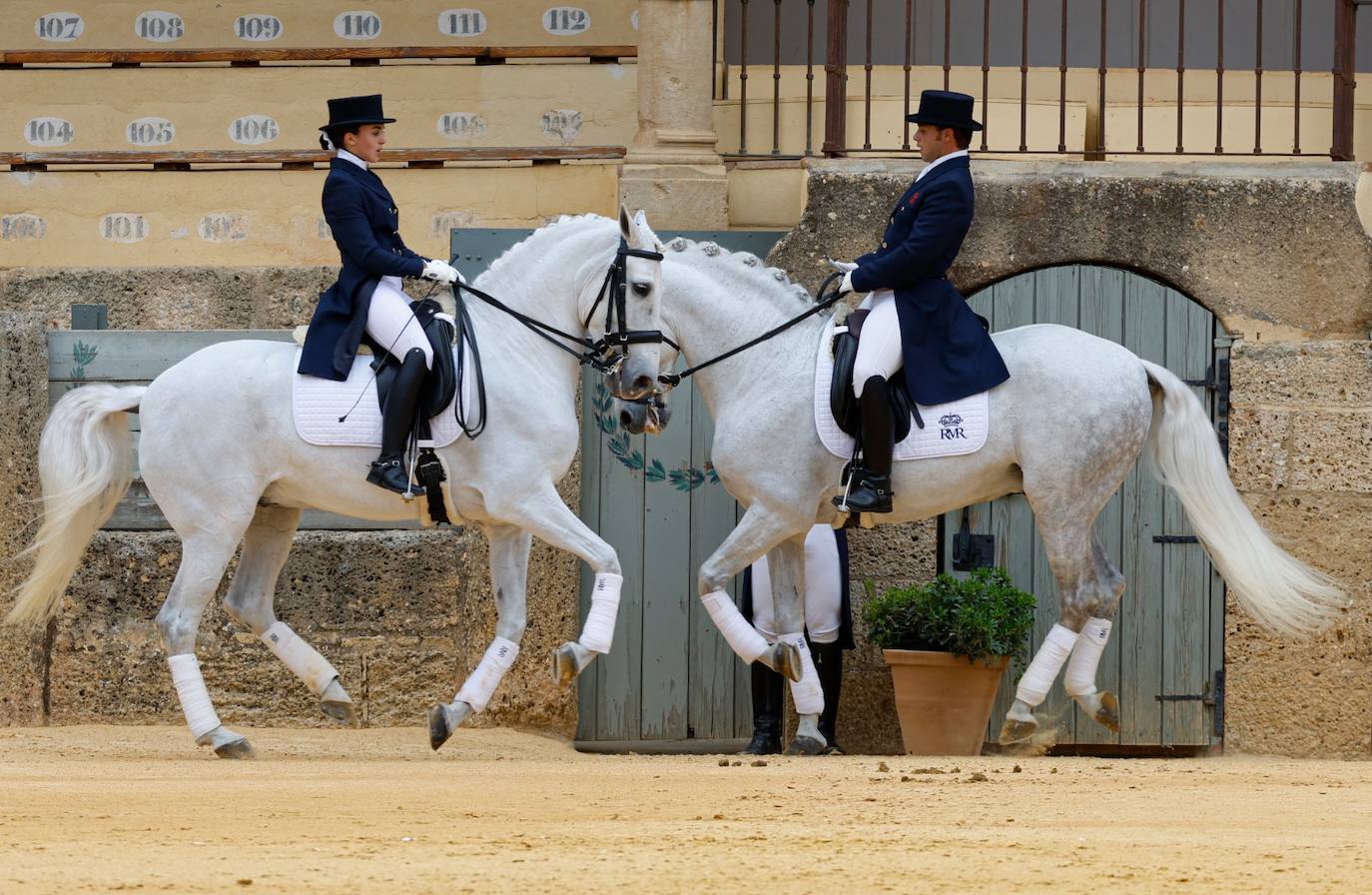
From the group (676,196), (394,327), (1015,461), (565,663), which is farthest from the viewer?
(676,196)

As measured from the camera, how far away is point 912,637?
372 inches

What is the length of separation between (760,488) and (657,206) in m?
2.80

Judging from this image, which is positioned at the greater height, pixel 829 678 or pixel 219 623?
pixel 219 623

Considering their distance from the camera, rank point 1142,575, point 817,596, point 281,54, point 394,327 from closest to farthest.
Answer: point 394,327 < point 817,596 < point 1142,575 < point 281,54

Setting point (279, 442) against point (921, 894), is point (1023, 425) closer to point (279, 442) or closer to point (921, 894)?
point (279, 442)

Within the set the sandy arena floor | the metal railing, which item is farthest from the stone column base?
the sandy arena floor

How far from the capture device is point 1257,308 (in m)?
10.3

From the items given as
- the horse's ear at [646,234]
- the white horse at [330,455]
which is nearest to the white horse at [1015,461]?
the horse's ear at [646,234]

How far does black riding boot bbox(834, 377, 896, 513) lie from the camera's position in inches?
328

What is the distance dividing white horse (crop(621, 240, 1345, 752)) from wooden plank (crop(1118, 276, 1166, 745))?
1462mm

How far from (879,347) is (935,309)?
0.28 meters

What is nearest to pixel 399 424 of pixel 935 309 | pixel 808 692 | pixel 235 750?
pixel 235 750

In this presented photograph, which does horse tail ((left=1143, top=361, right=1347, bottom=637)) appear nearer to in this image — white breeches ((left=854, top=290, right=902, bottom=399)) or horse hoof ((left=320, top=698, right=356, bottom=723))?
white breeches ((left=854, top=290, right=902, bottom=399))

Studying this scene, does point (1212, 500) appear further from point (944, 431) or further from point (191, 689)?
point (191, 689)
